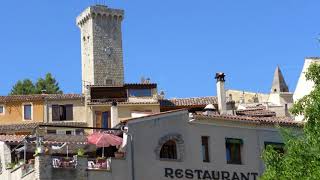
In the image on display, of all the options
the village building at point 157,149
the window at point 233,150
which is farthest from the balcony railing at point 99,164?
the window at point 233,150

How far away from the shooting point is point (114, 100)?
222 ft

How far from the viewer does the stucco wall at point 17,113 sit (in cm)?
6975

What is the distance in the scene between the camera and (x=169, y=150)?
Result: 4144 centimetres

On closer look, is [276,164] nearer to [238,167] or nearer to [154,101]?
[238,167]

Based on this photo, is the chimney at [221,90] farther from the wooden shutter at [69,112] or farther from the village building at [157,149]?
the wooden shutter at [69,112]

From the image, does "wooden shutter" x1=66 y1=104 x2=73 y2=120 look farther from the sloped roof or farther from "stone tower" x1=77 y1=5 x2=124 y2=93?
"stone tower" x1=77 y1=5 x2=124 y2=93

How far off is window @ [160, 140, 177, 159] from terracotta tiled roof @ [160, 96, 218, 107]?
24389 millimetres

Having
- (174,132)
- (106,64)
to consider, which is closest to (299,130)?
(174,132)

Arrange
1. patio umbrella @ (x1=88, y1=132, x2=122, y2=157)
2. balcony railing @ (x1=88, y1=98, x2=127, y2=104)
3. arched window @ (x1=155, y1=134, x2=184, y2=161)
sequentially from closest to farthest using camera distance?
1. patio umbrella @ (x1=88, y1=132, x2=122, y2=157)
2. arched window @ (x1=155, y1=134, x2=184, y2=161)
3. balcony railing @ (x1=88, y1=98, x2=127, y2=104)

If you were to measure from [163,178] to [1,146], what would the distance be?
8.49 m

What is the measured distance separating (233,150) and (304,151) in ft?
49.4

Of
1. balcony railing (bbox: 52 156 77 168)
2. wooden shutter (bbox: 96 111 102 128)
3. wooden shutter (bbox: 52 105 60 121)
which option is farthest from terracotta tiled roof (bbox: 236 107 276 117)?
balcony railing (bbox: 52 156 77 168)

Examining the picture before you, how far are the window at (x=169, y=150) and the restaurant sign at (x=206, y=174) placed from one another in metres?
0.76

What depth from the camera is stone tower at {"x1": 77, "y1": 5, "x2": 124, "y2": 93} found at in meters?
102
